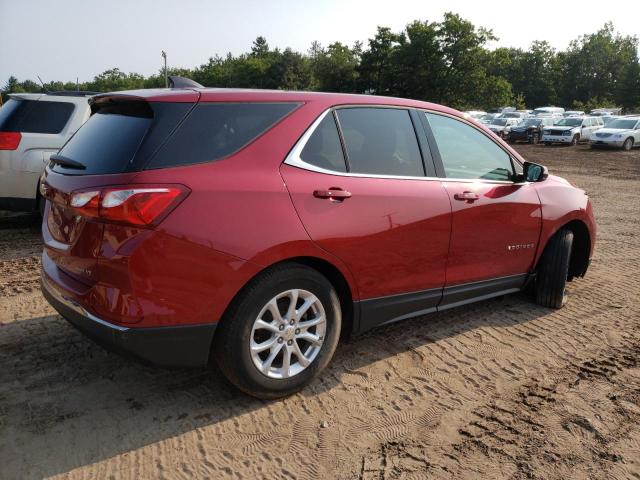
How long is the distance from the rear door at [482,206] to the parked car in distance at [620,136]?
86.5 ft

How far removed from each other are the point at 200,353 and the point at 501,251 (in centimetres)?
251

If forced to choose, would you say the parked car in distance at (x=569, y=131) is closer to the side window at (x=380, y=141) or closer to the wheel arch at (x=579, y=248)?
the wheel arch at (x=579, y=248)

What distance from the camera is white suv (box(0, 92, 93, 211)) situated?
6.56 metres

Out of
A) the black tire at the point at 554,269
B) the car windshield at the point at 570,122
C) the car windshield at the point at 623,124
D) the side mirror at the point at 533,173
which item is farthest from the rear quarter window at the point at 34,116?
the car windshield at the point at 570,122

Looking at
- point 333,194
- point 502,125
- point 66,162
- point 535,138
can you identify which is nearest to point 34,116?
point 66,162

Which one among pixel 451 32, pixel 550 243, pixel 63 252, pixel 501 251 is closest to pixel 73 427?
pixel 63 252

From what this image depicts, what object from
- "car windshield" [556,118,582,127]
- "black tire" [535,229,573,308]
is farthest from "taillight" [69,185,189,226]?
"car windshield" [556,118,582,127]

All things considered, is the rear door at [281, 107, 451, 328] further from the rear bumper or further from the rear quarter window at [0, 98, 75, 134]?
the rear quarter window at [0, 98, 75, 134]

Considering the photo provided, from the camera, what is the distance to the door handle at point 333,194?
306cm

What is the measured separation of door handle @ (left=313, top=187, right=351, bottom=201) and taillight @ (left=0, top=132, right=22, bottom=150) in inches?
203

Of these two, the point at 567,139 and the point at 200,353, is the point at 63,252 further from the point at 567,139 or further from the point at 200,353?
the point at 567,139

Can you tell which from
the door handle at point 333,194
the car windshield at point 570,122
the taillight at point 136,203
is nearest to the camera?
the taillight at point 136,203

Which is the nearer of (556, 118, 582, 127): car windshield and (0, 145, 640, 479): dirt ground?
(0, 145, 640, 479): dirt ground

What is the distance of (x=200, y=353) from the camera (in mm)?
2783
